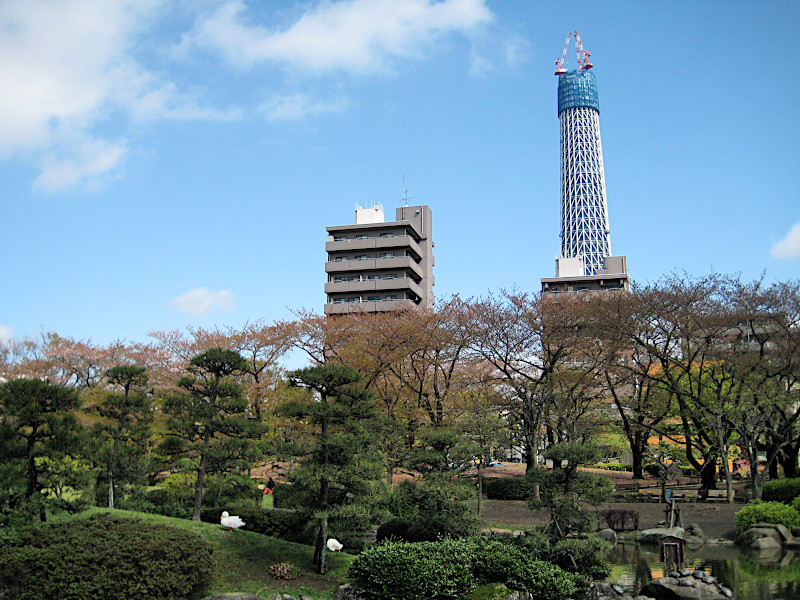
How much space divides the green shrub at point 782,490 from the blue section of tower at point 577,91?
12000 centimetres

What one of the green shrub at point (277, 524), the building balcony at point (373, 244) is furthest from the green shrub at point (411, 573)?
the building balcony at point (373, 244)

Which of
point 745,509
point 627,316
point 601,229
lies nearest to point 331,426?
point 745,509

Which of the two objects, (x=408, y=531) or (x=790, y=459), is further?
(x=790, y=459)

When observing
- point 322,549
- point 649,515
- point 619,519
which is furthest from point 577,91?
point 322,549

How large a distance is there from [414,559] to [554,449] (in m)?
4.72

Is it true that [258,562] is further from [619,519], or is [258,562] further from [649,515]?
[649,515]

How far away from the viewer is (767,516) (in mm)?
19109

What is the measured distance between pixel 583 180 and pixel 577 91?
18.4m

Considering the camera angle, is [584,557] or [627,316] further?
[627,316]

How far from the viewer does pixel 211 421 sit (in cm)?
1650

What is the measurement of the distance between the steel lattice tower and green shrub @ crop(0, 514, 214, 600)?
123 metres

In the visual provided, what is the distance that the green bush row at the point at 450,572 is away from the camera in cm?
1181

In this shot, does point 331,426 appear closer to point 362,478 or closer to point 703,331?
point 362,478

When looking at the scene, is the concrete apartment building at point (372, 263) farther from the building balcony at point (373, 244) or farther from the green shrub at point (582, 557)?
the green shrub at point (582, 557)
